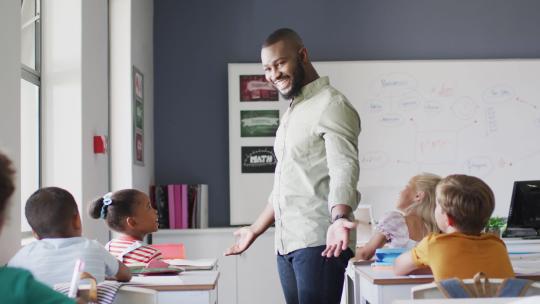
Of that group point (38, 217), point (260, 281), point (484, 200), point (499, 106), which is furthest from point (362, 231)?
point (38, 217)

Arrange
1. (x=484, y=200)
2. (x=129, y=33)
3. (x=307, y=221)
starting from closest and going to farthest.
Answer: (x=307, y=221) < (x=484, y=200) < (x=129, y=33)

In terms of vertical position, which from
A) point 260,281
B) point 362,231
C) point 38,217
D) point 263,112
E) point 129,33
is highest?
point 129,33

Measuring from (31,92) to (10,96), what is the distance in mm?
994

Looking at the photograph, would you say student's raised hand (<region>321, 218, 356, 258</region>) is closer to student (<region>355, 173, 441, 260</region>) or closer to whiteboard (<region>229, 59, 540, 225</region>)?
student (<region>355, 173, 441, 260</region>)

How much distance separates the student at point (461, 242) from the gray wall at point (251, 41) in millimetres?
3145

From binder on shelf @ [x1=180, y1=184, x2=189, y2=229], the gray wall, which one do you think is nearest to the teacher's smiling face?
binder on shelf @ [x1=180, y1=184, x2=189, y2=229]

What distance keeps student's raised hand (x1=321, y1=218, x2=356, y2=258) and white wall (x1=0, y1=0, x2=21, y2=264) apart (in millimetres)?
1207

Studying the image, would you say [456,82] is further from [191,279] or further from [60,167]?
[191,279]

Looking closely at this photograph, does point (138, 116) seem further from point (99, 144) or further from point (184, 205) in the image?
point (99, 144)

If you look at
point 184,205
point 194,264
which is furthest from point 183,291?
point 184,205

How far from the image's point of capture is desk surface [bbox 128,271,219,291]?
233 cm

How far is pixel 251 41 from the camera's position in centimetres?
561

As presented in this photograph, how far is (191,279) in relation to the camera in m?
2.49

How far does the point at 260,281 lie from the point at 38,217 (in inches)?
117
